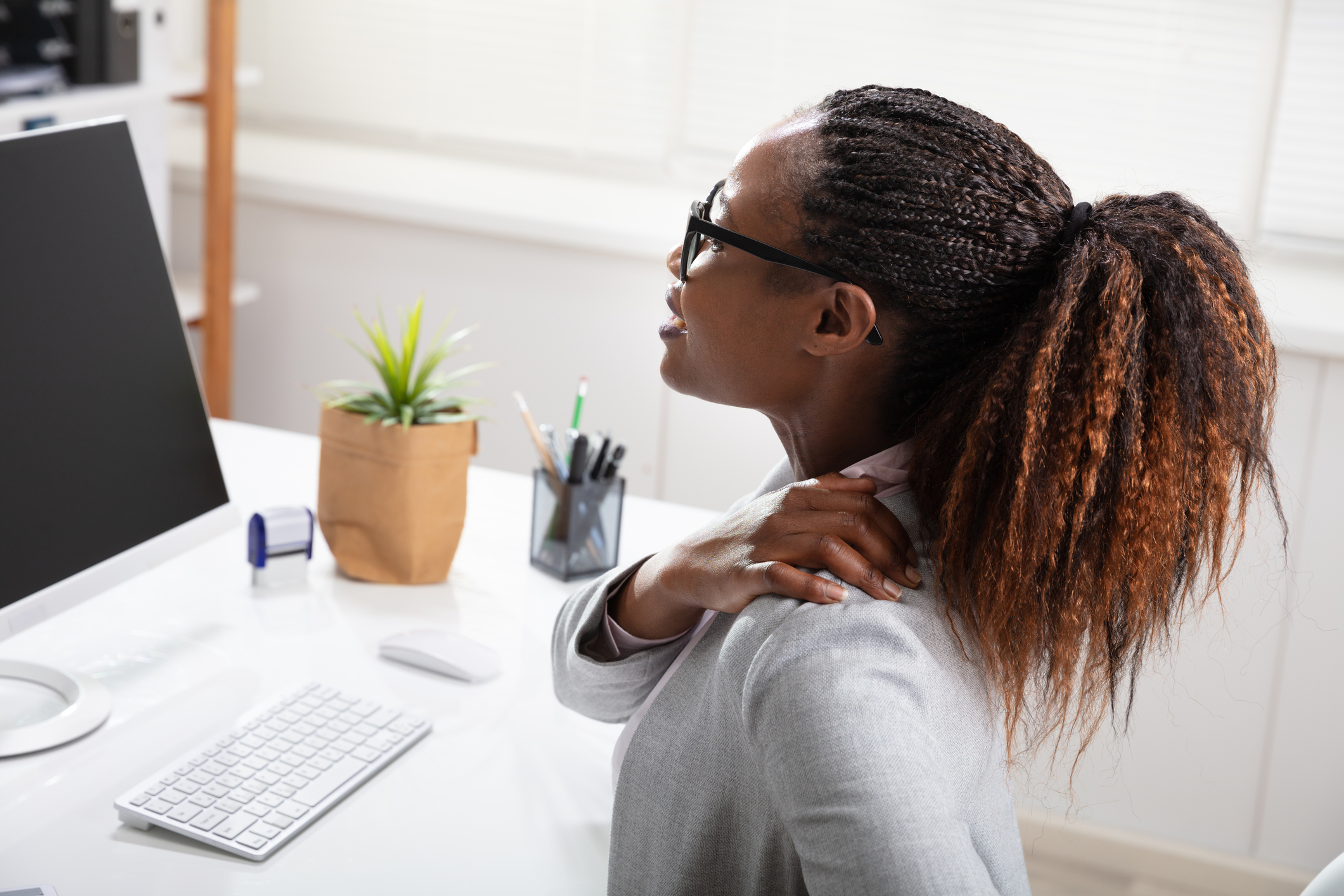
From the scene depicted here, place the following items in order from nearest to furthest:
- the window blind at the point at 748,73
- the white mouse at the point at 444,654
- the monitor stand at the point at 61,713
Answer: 1. the monitor stand at the point at 61,713
2. the white mouse at the point at 444,654
3. the window blind at the point at 748,73

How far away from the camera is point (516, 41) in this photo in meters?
2.78

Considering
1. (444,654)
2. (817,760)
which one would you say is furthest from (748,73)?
(817,760)

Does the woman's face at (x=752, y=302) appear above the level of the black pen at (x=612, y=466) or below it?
above

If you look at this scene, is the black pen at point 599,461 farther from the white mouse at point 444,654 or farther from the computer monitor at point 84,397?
the computer monitor at point 84,397

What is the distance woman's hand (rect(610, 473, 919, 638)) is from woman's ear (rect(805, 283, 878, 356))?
0.29 feet

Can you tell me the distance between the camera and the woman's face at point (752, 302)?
85 cm

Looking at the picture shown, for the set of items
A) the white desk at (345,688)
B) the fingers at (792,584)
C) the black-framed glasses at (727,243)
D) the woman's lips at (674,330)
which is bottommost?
the white desk at (345,688)

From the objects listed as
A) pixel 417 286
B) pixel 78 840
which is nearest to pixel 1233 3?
pixel 417 286

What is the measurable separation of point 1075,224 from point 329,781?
2.31 feet

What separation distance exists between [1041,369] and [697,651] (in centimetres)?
32

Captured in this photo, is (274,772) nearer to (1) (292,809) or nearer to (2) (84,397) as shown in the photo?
(1) (292,809)

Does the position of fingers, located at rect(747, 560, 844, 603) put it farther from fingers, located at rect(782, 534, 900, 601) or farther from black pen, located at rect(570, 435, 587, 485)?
black pen, located at rect(570, 435, 587, 485)

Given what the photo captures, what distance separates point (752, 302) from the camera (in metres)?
0.88

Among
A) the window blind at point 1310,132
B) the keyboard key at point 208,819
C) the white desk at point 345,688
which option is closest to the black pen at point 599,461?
the white desk at point 345,688
